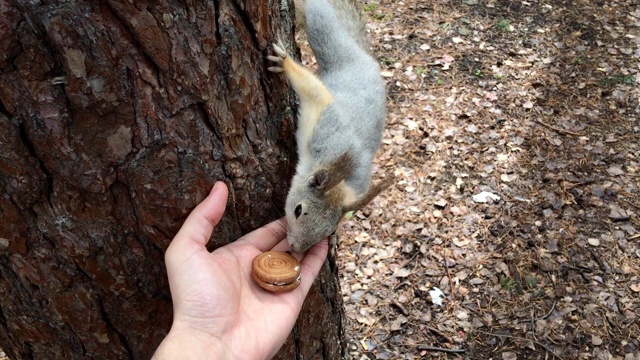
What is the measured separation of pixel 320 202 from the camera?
8.63 feet

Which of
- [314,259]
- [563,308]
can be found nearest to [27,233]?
[314,259]

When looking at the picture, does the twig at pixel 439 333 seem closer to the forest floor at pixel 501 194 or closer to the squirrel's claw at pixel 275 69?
the forest floor at pixel 501 194

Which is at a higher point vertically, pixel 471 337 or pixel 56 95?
pixel 56 95

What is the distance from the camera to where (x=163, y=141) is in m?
1.71

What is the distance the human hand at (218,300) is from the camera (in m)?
1.78

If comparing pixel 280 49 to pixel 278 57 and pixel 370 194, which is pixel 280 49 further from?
pixel 370 194

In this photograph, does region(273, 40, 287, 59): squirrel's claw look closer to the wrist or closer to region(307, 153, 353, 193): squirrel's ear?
region(307, 153, 353, 193): squirrel's ear

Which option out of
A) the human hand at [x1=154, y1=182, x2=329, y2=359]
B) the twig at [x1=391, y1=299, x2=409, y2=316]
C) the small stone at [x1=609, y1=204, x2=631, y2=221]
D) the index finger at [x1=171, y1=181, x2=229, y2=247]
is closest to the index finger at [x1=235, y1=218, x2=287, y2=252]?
the human hand at [x1=154, y1=182, x2=329, y2=359]

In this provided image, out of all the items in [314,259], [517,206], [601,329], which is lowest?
[601,329]

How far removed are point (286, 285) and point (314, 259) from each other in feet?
1.08

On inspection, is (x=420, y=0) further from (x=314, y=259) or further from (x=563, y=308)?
(x=314, y=259)

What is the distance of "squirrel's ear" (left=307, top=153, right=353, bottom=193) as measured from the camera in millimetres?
2521

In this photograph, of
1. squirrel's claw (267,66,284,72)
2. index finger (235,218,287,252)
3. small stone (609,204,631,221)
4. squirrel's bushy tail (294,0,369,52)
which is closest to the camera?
squirrel's claw (267,66,284,72)

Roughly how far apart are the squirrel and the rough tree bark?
0.23m
